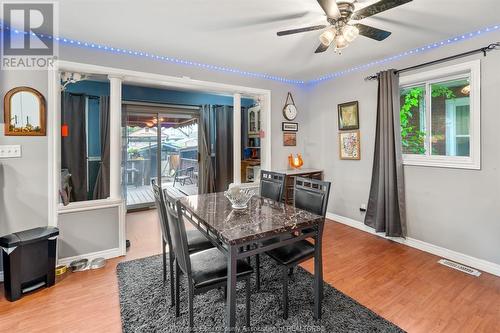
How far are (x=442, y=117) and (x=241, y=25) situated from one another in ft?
8.56

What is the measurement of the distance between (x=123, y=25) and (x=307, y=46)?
1.96 meters

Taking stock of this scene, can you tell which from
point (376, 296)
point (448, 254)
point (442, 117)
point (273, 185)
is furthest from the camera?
point (442, 117)

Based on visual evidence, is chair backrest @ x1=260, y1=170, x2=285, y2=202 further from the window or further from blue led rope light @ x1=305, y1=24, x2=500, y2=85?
blue led rope light @ x1=305, y1=24, x2=500, y2=85

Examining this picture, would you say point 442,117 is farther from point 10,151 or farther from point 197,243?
point 10,151

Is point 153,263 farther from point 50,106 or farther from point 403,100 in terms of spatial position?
point 403,100


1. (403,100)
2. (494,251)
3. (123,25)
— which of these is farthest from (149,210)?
(494,251)

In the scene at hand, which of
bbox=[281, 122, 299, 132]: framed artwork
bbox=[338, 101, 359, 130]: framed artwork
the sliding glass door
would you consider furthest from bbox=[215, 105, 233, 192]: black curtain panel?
bbox=[338, 101, 359, 130]: framed artwork

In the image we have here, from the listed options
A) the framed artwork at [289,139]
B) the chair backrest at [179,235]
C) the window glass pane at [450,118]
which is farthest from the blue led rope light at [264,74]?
the chair backrest at [179,235]

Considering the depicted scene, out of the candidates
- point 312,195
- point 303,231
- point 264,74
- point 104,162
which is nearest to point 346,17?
point 312,195

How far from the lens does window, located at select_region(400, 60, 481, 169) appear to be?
2730mm

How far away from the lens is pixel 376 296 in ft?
7.28

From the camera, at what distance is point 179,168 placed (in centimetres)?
573

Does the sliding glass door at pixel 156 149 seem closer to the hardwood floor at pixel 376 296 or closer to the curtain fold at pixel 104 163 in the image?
the curtain fold at pixel 104 163

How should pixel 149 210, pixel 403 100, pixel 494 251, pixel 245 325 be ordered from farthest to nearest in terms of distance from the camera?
1. pixel 149 210
2. pixel 403 100
3. pixel 494 251
4. pixel 245 325
